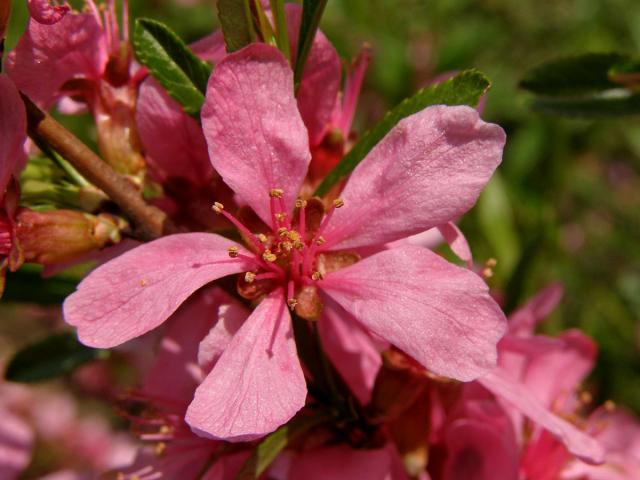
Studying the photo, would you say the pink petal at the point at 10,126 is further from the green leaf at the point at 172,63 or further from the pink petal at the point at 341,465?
the pink petal at the point at 341,465

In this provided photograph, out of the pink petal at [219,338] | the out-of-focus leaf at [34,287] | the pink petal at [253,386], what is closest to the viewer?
the pink petal at [253,386]

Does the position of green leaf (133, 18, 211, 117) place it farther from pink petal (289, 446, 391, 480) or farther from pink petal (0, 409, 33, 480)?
pink petal (0, 409, 33, 480)

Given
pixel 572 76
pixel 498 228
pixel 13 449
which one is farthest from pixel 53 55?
pixel 498 228

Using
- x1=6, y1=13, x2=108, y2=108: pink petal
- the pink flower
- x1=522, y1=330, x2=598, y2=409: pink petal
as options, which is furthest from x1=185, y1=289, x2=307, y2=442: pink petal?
x1=522, y1=330, x2=598, y2=409: pink petal

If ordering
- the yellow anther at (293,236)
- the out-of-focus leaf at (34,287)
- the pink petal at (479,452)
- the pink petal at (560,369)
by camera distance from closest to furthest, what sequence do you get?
the yellow anther at (293,236)
the pink petal at (479,452)
the pink petal at (560,369)
the out-of-focus leaf at (34,287)

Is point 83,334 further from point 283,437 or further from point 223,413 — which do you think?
point 283,437

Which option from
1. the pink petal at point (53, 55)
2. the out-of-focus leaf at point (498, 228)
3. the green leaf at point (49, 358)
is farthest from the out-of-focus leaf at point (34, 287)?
the out-of-focus leaf at point (498, 228)

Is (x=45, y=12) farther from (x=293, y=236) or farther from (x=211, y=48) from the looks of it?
(x=293, y=236)
